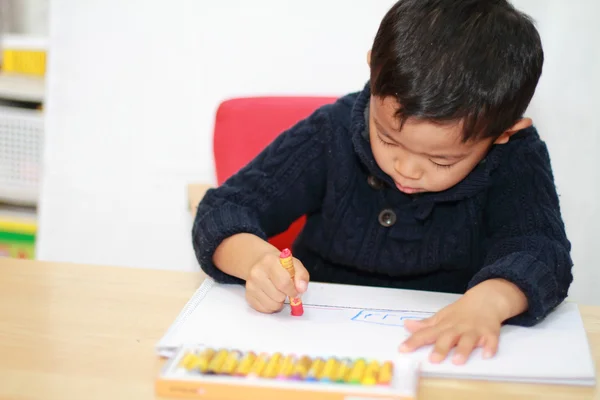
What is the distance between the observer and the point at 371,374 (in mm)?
605

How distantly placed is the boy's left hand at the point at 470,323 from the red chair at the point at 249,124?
19.6 inches

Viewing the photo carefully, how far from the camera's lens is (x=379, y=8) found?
1508 millimetres

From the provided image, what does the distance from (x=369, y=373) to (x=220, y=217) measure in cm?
38

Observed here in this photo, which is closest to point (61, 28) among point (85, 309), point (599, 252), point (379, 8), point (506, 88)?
point (379, 8)

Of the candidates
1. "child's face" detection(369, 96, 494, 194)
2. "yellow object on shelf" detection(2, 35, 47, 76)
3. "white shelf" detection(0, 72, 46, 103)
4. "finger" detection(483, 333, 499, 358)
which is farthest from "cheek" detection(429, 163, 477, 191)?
"yellow object on shelf" detection(2, 35, 47, 76)

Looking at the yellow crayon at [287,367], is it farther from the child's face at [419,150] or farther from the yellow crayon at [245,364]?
the child's face at [419,150]

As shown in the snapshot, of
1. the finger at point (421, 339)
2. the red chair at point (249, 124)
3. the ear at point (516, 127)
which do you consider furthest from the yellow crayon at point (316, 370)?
the red chair at point (249, 124)

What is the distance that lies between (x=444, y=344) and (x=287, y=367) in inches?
6.8

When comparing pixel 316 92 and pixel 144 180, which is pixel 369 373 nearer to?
pixel 316 92

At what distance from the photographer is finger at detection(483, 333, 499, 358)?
708 mm

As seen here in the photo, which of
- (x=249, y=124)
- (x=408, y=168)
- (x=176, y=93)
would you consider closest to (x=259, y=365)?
(x=408, y=168)

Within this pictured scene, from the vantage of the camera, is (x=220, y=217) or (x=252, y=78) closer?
(x=220, y=217)

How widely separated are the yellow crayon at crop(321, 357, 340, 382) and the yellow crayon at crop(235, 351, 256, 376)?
0.22 feet

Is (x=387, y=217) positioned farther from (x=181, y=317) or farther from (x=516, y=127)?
(x=181, y=317)
